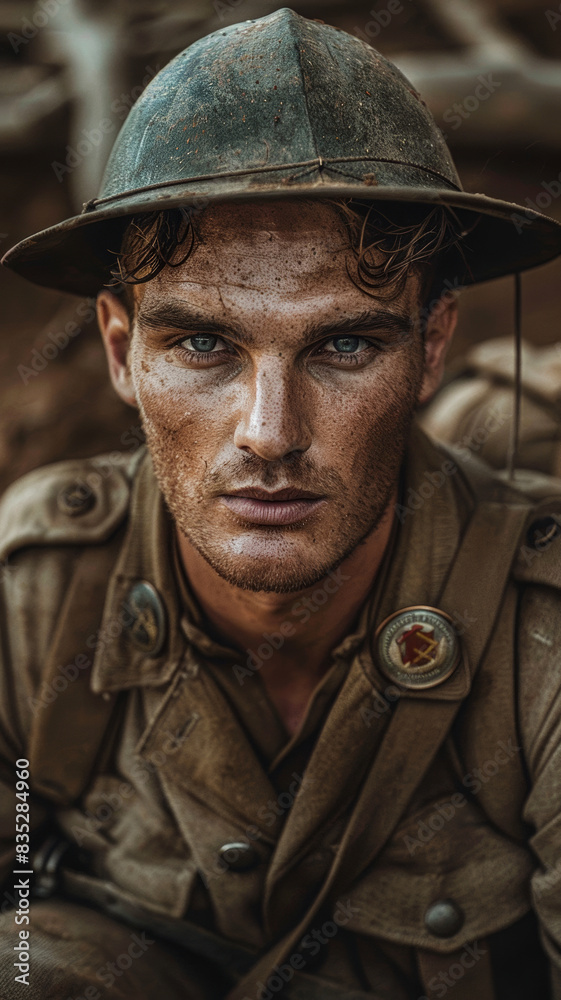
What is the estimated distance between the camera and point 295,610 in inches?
83.0

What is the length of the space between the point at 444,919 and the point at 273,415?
1.17 metres

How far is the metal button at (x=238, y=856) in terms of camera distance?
2039 mm

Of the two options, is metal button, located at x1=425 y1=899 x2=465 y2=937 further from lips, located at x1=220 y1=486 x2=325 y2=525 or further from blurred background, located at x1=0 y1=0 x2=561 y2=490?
blurred background, located at x1=0 y1=0 x2=561 y2=490

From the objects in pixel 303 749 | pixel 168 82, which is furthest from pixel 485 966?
pixel 168 82

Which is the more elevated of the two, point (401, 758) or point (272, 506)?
point (272, 506)

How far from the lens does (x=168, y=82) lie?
74.3 inches

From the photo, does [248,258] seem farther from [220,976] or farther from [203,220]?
[220,976]


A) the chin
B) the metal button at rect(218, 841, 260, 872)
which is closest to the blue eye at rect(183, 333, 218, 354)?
the chin

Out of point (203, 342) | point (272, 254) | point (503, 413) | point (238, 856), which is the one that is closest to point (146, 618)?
point (238, 856)

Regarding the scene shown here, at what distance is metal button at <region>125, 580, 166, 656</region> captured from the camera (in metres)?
2.14

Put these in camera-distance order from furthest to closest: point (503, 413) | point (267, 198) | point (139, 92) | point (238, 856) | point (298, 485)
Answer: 1. point (139, 92)
2. point (503, 413)
3. point (238, 856)
4. point (298, 485)
5. point (267, 198)

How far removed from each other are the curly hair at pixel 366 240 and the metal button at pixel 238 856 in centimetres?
129

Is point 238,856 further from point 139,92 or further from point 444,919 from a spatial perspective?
point 139,92

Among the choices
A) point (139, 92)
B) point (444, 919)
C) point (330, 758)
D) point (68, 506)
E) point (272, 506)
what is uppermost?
point (139, 92)
